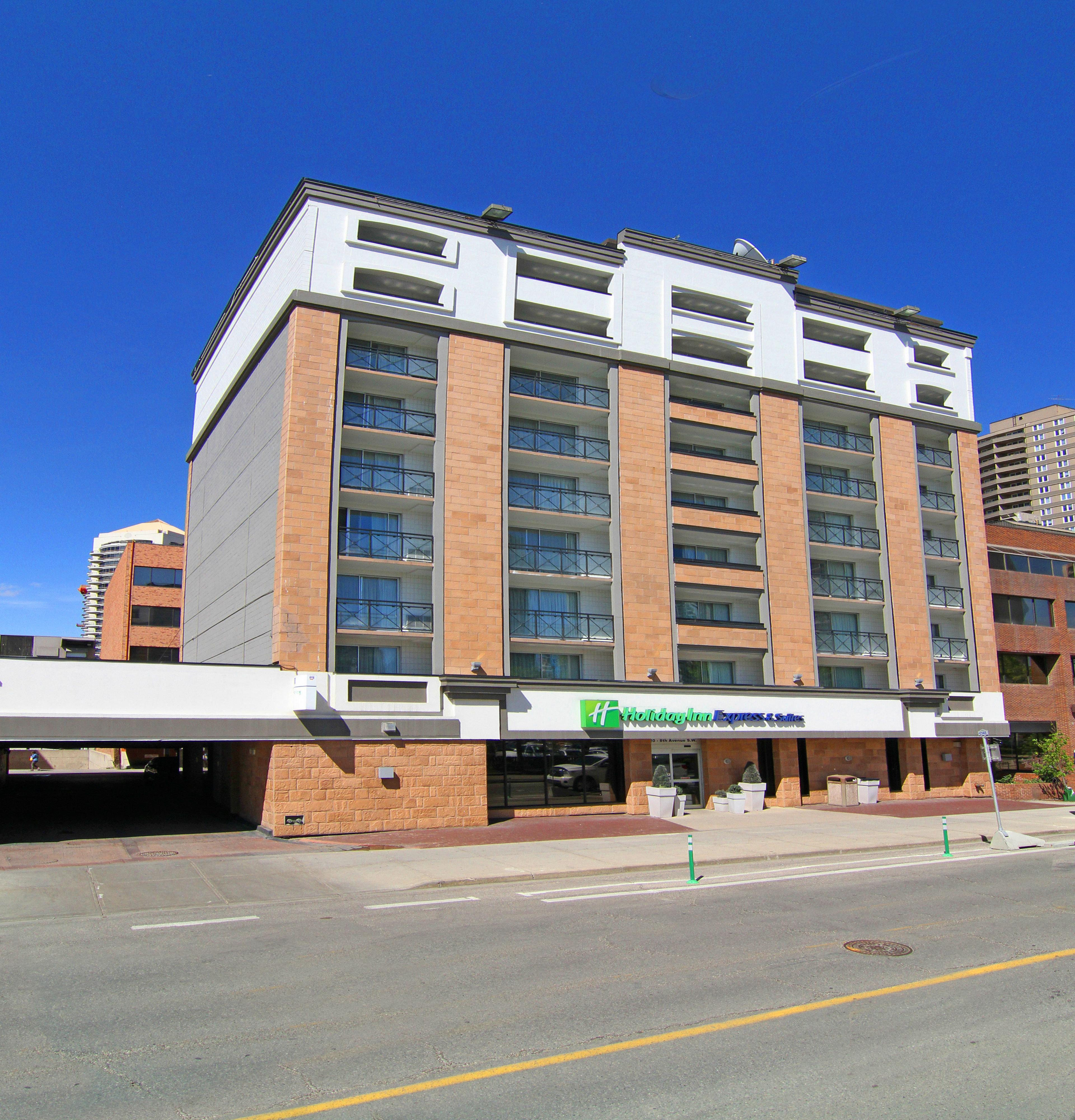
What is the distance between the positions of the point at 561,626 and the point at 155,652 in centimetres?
3434

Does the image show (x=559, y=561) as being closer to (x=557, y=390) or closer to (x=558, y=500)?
(x=558, y=500)

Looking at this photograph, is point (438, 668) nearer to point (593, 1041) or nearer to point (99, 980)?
Result: point (99, 980)

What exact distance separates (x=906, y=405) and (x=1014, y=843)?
2176cm

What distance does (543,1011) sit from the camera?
830cm

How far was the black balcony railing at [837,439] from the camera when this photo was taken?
116 ft

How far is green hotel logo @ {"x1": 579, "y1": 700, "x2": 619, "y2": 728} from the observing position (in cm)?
2716

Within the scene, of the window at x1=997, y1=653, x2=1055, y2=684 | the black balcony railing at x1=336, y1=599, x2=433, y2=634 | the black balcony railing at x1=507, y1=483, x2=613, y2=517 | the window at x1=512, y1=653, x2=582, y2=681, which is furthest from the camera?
the window at x1=997, y1=653, x2=1055, y2=684

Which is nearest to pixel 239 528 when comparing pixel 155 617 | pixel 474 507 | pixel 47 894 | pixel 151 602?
pixel 474 507

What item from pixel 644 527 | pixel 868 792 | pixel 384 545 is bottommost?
pixel 868 792

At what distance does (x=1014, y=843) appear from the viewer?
2050 centimetres

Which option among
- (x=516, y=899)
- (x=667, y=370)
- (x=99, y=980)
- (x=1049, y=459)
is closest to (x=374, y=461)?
(x=667, y=370)

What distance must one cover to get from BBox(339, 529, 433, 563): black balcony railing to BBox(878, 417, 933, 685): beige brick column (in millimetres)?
19332

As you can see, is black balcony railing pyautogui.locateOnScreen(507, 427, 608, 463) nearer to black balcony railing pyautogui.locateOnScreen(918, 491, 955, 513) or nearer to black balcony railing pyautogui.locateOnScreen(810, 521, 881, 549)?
black balcony railing pyautogui.locateOnScreen(810, 521, 881, 549)

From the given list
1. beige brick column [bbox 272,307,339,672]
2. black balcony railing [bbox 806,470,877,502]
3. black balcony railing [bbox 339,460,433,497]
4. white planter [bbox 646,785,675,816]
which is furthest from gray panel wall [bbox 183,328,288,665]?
black balcony railing [bbox 806,470,877,502]
